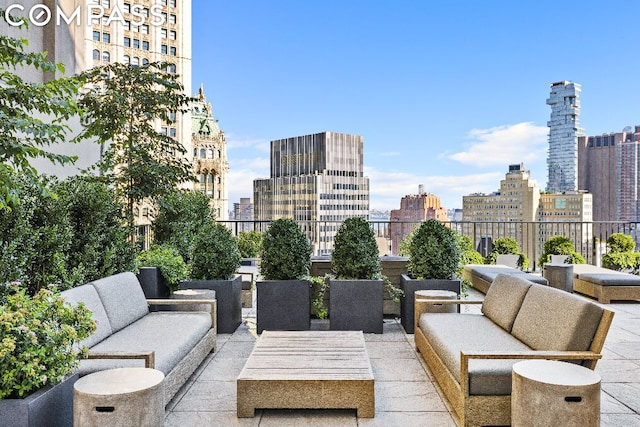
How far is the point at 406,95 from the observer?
3184 cm

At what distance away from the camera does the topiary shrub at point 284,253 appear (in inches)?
220

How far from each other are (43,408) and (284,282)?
3.20 meters

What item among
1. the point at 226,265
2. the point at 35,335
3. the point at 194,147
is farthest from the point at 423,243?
the point at 194,147

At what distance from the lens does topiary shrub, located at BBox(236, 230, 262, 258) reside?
31.6 feet

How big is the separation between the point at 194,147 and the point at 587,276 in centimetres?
5141

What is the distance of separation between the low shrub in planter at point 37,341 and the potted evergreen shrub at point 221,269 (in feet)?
9.40

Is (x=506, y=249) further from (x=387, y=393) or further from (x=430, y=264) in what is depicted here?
(x=387, y=393)

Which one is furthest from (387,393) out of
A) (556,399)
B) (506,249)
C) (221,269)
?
(506,249)

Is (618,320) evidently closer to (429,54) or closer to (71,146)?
(71,146)

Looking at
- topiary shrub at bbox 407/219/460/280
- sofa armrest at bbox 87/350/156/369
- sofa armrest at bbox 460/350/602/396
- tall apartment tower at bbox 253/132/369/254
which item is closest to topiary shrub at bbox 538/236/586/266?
topiary shrub at bbox 407/219/460/280

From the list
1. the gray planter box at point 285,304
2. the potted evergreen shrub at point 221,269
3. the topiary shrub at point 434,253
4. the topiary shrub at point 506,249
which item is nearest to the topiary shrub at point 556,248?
the topiary shrub at point 506,249

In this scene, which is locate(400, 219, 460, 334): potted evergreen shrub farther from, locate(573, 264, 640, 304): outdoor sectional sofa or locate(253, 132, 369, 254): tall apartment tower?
locate(253, 132, 369, 254): tall apartment tower

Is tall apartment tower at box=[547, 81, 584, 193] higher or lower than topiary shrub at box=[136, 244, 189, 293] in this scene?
higher

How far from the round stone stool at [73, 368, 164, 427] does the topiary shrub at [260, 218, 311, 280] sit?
2.94 metres
